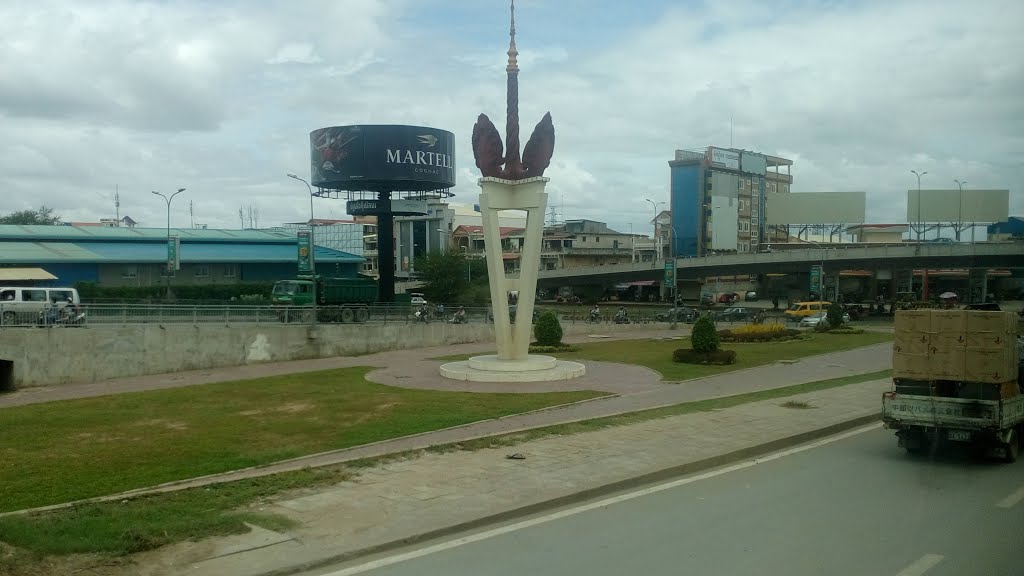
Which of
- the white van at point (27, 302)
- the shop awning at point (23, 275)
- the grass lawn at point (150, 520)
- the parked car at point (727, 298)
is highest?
the shop awning at point (23, 275)

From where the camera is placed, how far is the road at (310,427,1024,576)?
26.3ft

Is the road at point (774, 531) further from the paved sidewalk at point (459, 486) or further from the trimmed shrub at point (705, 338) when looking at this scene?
the trimmed shrub at point (705, 338)

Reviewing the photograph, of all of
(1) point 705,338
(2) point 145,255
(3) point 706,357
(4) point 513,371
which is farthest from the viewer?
(2) point 145,255

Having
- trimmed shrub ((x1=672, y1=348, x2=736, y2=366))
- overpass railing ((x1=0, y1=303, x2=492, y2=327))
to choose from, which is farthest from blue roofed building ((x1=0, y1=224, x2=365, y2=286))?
trimmed shrub ((x1=672, y1=348, x2=736, y2=366))

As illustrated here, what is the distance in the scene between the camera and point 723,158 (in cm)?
10381

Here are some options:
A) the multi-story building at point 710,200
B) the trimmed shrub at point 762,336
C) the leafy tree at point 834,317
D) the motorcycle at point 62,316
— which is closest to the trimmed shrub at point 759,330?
the trimmed shrub at point 762,336

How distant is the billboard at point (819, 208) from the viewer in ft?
280

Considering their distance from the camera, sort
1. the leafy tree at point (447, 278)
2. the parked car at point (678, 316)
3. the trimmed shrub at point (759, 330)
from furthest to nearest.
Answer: the leafy tree at point (447, 278)
the parked car at point (678, 316)
the trimmed shrub at point (759, 330)

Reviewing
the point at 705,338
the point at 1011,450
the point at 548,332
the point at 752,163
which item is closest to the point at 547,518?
the point at 1011,450

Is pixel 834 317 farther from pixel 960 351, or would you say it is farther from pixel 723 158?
pixel 723 158

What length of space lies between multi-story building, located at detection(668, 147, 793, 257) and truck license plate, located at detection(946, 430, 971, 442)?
8620 centimetres

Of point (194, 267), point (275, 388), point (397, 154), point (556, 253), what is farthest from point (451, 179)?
point (556, 253)

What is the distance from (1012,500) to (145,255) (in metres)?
54.3

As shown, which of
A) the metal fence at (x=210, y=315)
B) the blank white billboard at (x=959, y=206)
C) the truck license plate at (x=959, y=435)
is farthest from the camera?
the blank white billboard at (x=959, y=206)
